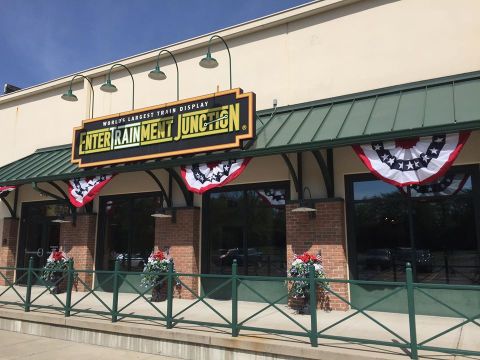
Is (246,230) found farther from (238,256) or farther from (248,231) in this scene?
(238,256)

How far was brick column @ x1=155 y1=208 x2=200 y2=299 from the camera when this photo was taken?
37.4ft

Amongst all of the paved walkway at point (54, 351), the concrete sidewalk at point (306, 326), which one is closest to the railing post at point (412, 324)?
the concrete sidewalk at point (306, 326)

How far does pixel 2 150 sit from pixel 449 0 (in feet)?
53.5

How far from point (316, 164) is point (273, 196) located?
1472 mm

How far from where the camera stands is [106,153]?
477 inches

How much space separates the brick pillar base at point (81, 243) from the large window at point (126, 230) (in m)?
0.24

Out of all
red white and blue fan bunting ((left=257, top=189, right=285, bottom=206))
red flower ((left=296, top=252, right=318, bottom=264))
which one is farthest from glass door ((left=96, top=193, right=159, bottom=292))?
red flower ((left=296, top=252, right=318, bottom=264))

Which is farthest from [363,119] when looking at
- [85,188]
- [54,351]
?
[85,188]

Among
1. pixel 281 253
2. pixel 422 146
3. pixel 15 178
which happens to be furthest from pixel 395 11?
pixel 15 178

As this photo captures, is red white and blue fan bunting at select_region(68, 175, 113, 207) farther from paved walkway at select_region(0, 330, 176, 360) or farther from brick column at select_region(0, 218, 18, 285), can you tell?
brick column at select_region(0, 218, 18, 285)

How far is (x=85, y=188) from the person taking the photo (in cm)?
1202

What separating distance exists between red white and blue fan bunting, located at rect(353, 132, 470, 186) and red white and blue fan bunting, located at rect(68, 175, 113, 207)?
7.11m

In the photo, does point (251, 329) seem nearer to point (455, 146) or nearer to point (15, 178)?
point (455, 146)

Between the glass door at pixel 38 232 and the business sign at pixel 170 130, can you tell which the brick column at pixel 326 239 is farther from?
the glass door at pixel 38 232
